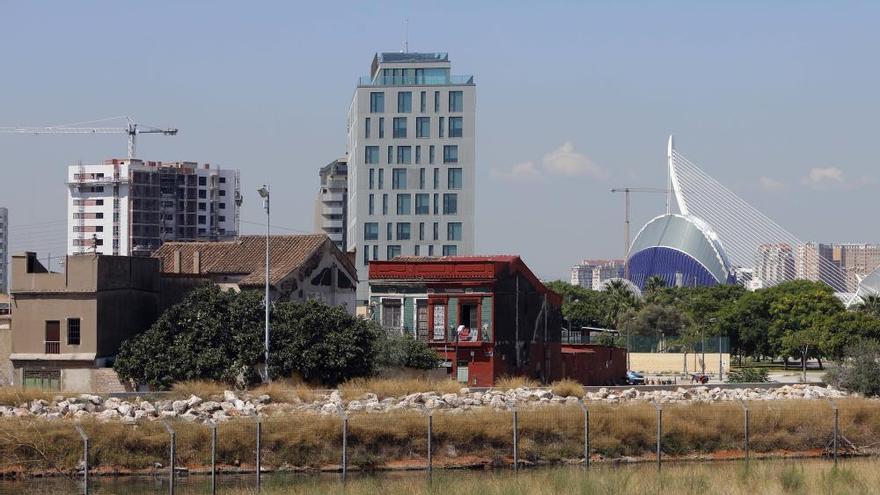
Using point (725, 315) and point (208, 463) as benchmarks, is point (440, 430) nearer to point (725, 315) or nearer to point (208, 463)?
point (208, 463)

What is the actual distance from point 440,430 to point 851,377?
22.9 metres

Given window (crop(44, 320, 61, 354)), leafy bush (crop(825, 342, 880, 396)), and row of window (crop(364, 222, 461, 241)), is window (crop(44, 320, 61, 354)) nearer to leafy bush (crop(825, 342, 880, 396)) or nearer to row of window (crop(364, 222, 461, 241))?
leafy bush (crop(825, 342, 880, 396))

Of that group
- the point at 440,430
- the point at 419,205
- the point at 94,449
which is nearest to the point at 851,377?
the point at 440,430

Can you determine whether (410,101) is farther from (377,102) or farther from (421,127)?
(377,102)

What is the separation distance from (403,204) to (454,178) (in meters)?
5.87

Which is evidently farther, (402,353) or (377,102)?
(377,102)

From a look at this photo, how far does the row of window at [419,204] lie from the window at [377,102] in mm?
A: 8788

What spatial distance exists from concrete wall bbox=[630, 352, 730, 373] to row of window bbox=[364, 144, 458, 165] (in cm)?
4431

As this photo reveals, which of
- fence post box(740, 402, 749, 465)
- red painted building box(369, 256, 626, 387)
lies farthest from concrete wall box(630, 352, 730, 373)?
fence post box(740, 402, 749, 465)

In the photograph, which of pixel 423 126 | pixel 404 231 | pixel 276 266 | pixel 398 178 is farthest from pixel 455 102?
pixel 276 266

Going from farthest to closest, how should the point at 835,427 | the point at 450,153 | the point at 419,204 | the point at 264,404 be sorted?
the point at 419,204 < the point at 450,153 < the point at 264,404 < the point at 835,427

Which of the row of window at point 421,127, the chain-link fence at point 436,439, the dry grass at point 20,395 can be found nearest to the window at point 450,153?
the row of window at point 421,127

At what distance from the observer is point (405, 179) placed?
144m

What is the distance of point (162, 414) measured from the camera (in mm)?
43406
